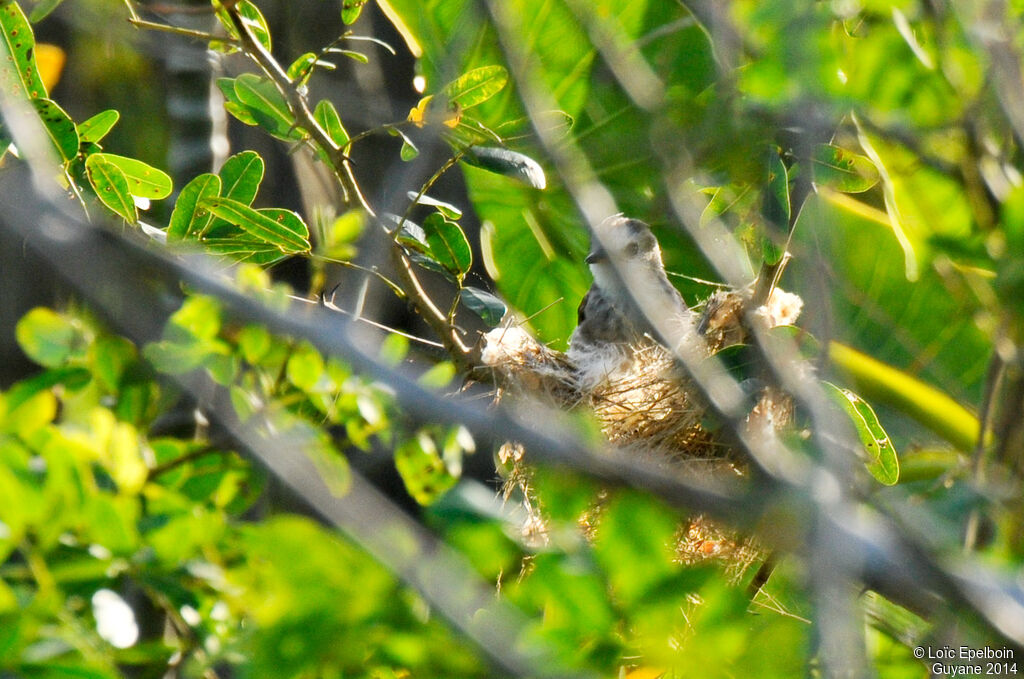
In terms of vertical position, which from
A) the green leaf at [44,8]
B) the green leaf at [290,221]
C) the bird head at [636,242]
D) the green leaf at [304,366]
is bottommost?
the bird head at [636,242]

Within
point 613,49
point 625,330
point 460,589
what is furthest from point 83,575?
point 625,330

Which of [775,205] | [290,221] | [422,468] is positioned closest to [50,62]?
[290,221]

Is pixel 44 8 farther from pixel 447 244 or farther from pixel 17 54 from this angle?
pixel 447 244

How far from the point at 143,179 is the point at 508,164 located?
59 cm

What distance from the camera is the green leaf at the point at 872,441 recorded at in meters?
1.37

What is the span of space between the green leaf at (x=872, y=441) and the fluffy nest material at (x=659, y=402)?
6.5 inches

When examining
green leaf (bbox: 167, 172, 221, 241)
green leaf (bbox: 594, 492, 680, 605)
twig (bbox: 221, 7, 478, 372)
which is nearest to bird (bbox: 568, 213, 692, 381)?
twig (bbox: 221, 7, 478, 372)

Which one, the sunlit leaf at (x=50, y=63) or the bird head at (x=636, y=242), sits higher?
the sunlit leaf at (x=50, y=63)

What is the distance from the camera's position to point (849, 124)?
1201mm

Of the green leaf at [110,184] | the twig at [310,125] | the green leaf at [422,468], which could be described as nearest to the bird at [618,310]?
the twig at [310,125]

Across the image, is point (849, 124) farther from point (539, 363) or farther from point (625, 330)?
point (625, 330)

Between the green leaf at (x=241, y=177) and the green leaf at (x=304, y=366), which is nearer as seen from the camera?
the green leaf at (x=304, y=366)

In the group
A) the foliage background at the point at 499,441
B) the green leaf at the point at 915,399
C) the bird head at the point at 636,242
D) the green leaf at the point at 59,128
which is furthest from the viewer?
the bird head at the point at 636,242

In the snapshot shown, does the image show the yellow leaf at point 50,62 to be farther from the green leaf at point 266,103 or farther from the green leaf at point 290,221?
the green leaf at point 290,221
